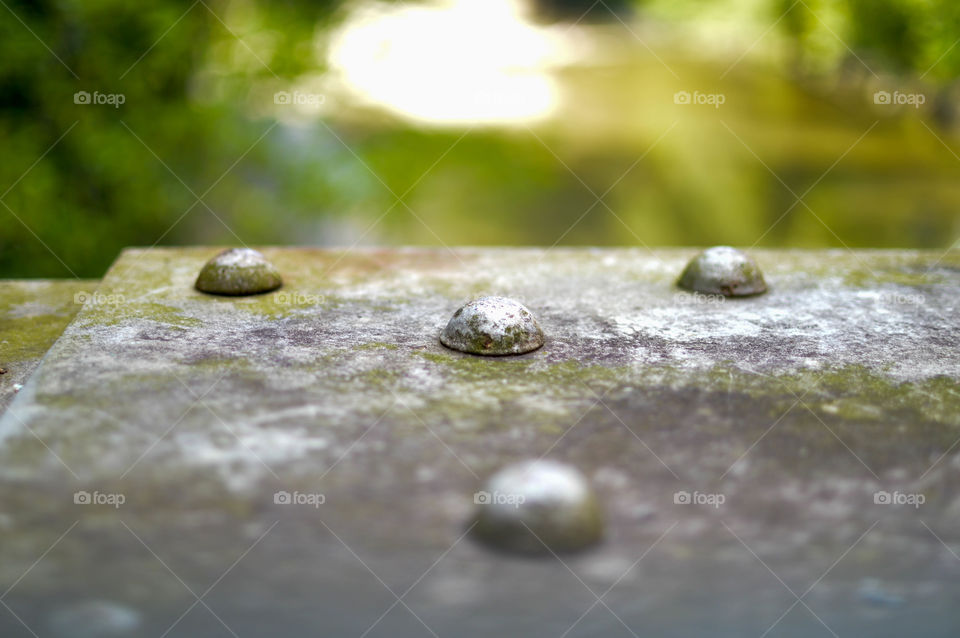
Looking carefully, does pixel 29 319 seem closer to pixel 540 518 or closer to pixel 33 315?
pixel 33 315

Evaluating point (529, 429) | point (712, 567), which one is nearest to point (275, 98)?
point (529, 429)

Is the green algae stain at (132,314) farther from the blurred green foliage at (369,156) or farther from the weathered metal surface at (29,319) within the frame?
the blurred green foliage at (369,156)

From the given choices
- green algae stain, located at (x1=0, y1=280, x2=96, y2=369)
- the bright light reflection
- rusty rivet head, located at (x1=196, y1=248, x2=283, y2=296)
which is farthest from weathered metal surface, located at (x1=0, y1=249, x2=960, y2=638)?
the bright light reflection

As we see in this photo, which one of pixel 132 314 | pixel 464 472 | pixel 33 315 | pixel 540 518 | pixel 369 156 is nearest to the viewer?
pixel 540 518

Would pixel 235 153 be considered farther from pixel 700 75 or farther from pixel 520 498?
pixel 700 75

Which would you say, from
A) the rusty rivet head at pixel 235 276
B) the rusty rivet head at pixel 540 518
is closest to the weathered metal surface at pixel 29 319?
the rusty rivet head at pixel 235 276

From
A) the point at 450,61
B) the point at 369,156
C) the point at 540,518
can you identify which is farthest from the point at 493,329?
the point at 450,61
